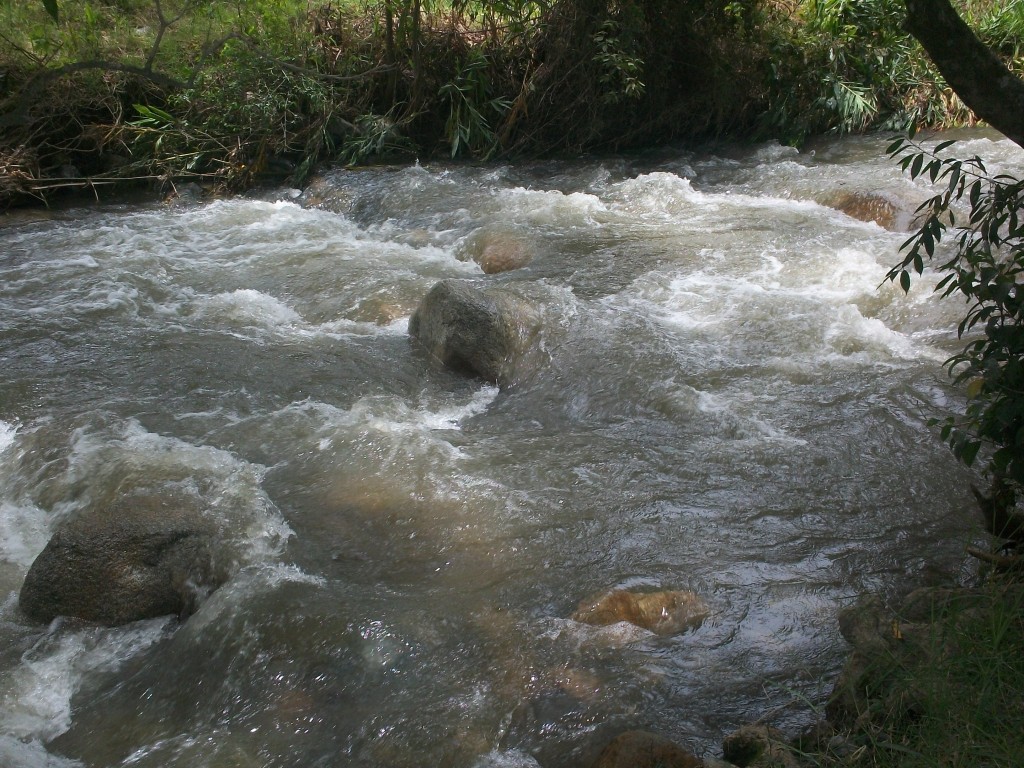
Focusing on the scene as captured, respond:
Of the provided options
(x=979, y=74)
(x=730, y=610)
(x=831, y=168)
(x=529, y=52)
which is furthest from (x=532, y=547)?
(x=529, y=52)

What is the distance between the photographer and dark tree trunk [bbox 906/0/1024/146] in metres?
2.81

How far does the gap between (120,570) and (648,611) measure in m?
2.17

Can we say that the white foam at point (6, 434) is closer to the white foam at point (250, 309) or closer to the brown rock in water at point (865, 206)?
the white foam at point (250, 309)

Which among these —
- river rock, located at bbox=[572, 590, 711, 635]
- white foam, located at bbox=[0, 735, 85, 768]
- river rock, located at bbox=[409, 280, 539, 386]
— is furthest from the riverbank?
river rock, located at bbox=[409, 280, 539, 386]

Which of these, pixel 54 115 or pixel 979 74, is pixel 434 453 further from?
pixel 54 115

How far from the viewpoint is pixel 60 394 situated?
5312 mm

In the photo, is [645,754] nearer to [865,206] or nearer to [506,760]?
[506,760]

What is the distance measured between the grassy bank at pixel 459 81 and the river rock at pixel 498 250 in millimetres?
2951

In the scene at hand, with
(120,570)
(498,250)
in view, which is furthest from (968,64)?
(498,250)

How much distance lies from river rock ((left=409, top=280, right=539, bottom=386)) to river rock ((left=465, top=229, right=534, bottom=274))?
134cm

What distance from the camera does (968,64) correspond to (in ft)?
9.37

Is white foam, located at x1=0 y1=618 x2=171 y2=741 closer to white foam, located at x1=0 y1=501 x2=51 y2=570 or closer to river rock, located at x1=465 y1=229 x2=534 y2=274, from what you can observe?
white foam, located at x1=0 y1=501 x2=51 y2=570

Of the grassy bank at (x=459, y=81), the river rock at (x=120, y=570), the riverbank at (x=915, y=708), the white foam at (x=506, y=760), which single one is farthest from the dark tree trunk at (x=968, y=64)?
the grassy bank at (x=459, y=81)

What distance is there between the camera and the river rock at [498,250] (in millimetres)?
7160
